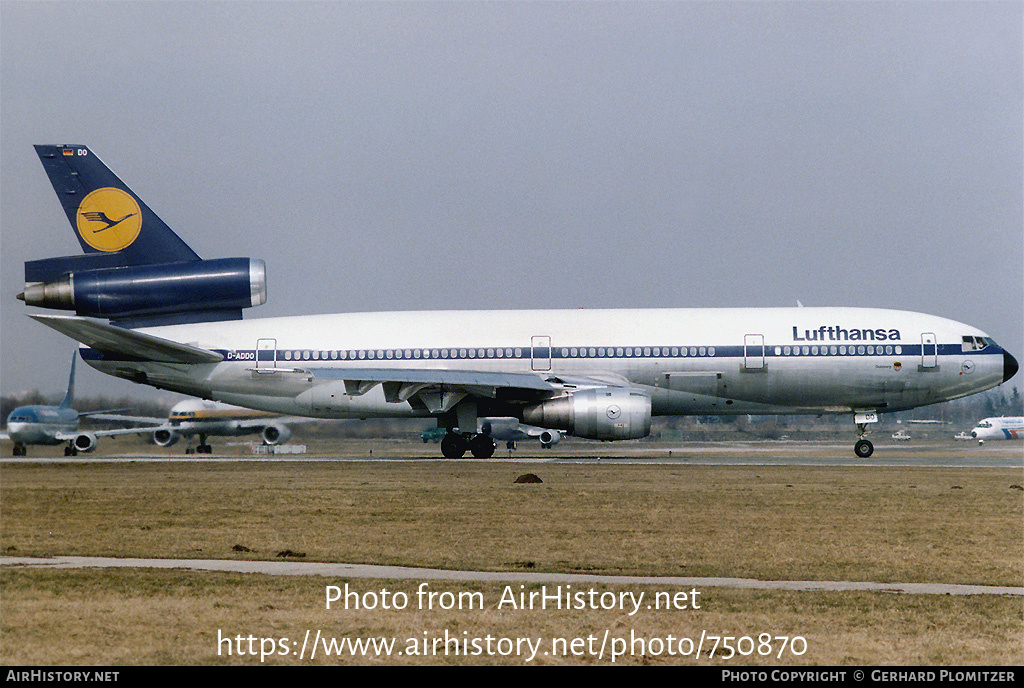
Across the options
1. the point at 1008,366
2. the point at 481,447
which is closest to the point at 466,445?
the point at 481,447

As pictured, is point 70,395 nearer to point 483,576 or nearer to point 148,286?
point 148,286

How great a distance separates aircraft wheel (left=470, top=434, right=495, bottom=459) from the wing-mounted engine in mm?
8775

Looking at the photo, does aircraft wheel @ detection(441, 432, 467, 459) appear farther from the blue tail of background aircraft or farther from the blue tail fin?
the blue tail fin

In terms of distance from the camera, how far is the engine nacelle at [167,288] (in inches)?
1391

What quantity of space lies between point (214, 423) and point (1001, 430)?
52693 millimetres

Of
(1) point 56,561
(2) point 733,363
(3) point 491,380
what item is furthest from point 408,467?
(1) point 56,561

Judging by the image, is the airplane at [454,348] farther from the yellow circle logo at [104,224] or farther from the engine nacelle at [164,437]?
the engine nacelle at [164,437]

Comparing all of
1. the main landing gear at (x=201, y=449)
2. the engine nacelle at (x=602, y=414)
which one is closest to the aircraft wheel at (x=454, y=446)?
the engine nacelle at (x=602, y=414)

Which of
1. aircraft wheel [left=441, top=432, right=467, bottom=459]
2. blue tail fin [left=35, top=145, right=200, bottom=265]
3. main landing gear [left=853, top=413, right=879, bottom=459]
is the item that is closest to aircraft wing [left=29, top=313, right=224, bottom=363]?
blue tail fin [left=35, top=145, right=200, bottom=265]

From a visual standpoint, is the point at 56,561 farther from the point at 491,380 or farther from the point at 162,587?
the point at 491,380

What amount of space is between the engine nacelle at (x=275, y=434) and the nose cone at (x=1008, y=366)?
39.9 m

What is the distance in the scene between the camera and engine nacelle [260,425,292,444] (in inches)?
2441
